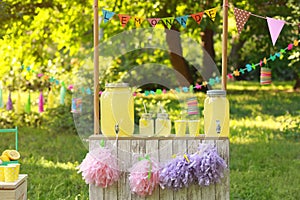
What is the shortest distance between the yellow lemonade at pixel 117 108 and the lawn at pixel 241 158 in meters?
1.28

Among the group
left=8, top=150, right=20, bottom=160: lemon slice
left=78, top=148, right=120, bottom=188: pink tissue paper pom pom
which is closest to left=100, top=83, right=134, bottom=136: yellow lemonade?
left=78, top=148, right=120, bottom=188: pink tissue paper pom pom

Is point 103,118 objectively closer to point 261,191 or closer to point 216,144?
point 216,144

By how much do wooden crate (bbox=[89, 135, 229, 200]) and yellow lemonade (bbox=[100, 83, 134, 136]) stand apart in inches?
2.4

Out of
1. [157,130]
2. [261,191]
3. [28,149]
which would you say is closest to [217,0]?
[28,149]

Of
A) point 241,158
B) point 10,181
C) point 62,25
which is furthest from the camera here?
point 62,25

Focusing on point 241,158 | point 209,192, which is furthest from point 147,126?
point 241,158

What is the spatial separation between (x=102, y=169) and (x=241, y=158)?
9.14 ft

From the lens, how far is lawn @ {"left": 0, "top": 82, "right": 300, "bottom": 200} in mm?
4152

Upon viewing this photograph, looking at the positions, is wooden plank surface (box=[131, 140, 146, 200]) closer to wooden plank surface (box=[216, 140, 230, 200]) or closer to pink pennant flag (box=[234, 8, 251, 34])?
wooden plank surface (box=[216, 140, 230, 200])

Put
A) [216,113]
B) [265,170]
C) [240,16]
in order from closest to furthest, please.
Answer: [216,113] → [240,16] → [265,170]

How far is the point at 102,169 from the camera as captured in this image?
272 centimetres

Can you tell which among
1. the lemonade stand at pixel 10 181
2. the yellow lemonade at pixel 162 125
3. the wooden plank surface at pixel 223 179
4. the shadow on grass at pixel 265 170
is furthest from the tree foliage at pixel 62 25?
the wooden plank surface at pixel 223 179

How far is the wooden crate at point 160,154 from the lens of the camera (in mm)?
2736

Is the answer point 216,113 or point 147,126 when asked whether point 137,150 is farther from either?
point 216,113
